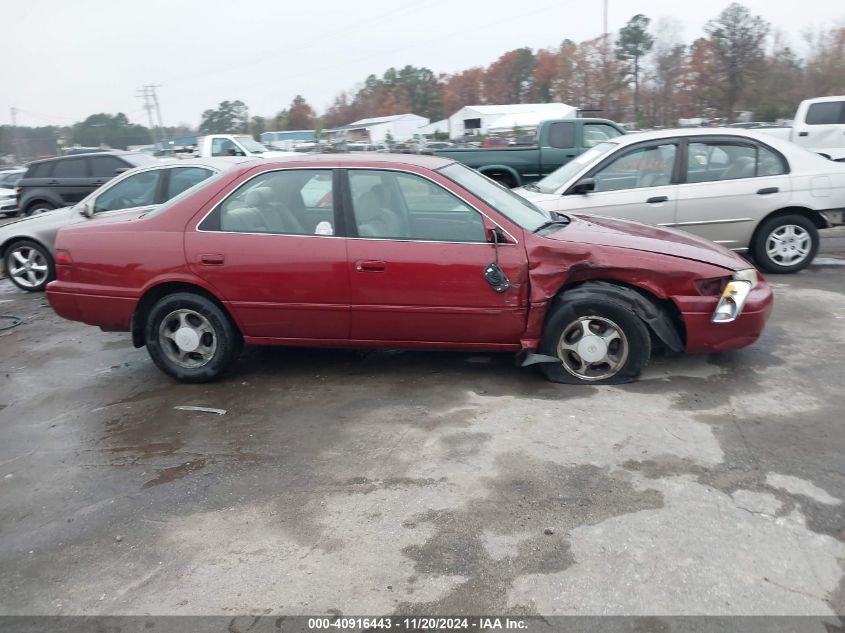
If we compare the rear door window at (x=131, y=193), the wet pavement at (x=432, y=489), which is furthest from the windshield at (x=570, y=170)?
the rear door window at (x=131, y=193)

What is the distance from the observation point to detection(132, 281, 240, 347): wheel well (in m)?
5.33

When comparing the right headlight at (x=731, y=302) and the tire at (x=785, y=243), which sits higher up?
the right headlight at (x=731, y=302)

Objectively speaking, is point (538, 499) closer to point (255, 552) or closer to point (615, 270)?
point (255, 552)

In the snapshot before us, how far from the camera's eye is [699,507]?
136 inches

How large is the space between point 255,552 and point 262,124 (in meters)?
102

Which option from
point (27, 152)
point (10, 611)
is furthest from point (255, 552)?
point (27, 152)

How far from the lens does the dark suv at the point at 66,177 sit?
13445 mm

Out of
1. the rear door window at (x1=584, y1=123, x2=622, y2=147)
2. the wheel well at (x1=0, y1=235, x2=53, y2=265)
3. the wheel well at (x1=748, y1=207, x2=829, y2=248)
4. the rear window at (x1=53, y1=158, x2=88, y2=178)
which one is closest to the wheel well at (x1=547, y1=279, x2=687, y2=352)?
the wheel well at (x1=748, y1=207, x2=829, y2=248)

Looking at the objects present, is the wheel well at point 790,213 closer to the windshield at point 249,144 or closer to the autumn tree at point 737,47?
the windshield at point 249,144

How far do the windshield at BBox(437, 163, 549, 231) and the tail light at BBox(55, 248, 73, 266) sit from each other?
9.54 ft

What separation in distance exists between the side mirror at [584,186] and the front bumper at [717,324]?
9.81 ft

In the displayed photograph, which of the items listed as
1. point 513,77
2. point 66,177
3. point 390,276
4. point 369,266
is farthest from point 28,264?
point 513,77

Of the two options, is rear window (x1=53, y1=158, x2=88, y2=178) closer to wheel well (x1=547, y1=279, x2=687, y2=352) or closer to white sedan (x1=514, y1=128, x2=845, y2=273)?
white sedan (x1=514, y1=128, x2=845, y2=273)

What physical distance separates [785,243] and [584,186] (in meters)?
2.46
